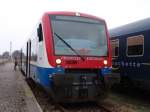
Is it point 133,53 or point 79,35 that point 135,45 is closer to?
point 133,53

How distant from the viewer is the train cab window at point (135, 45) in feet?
37.5

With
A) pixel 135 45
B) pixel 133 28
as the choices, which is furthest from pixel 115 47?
pixel 135 45

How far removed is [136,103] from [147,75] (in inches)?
53.7

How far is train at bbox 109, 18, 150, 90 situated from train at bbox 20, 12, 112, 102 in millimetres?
1395

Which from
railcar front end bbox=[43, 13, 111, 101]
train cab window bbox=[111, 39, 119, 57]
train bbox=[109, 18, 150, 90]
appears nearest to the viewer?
railcar front end bbox=[43, 13, 111, 101]

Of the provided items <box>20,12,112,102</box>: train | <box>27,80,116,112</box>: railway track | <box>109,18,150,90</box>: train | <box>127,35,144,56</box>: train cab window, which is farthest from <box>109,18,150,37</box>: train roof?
<box>27,80,116,112</box>: railway track

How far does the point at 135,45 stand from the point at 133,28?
77 centimetres

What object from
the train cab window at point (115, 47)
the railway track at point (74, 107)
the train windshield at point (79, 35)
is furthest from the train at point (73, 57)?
the train cab window at point (115, 47)

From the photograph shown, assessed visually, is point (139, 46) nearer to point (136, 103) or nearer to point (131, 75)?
point (131, 75)

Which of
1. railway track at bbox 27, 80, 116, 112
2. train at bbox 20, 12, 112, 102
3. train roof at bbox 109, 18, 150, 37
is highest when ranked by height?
train roof at bbox 109, 18, 150, 37

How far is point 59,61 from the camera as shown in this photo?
32.2 feet

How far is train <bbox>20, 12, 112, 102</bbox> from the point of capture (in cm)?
973

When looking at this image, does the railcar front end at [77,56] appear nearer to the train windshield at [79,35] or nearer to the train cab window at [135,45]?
the train windshield at [79,35]

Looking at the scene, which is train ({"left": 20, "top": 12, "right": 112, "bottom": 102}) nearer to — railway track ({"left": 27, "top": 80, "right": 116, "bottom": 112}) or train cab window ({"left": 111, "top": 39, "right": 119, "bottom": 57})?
railway track ({"left": 27, "top": 80, "right": 116, "bottom": 112})
